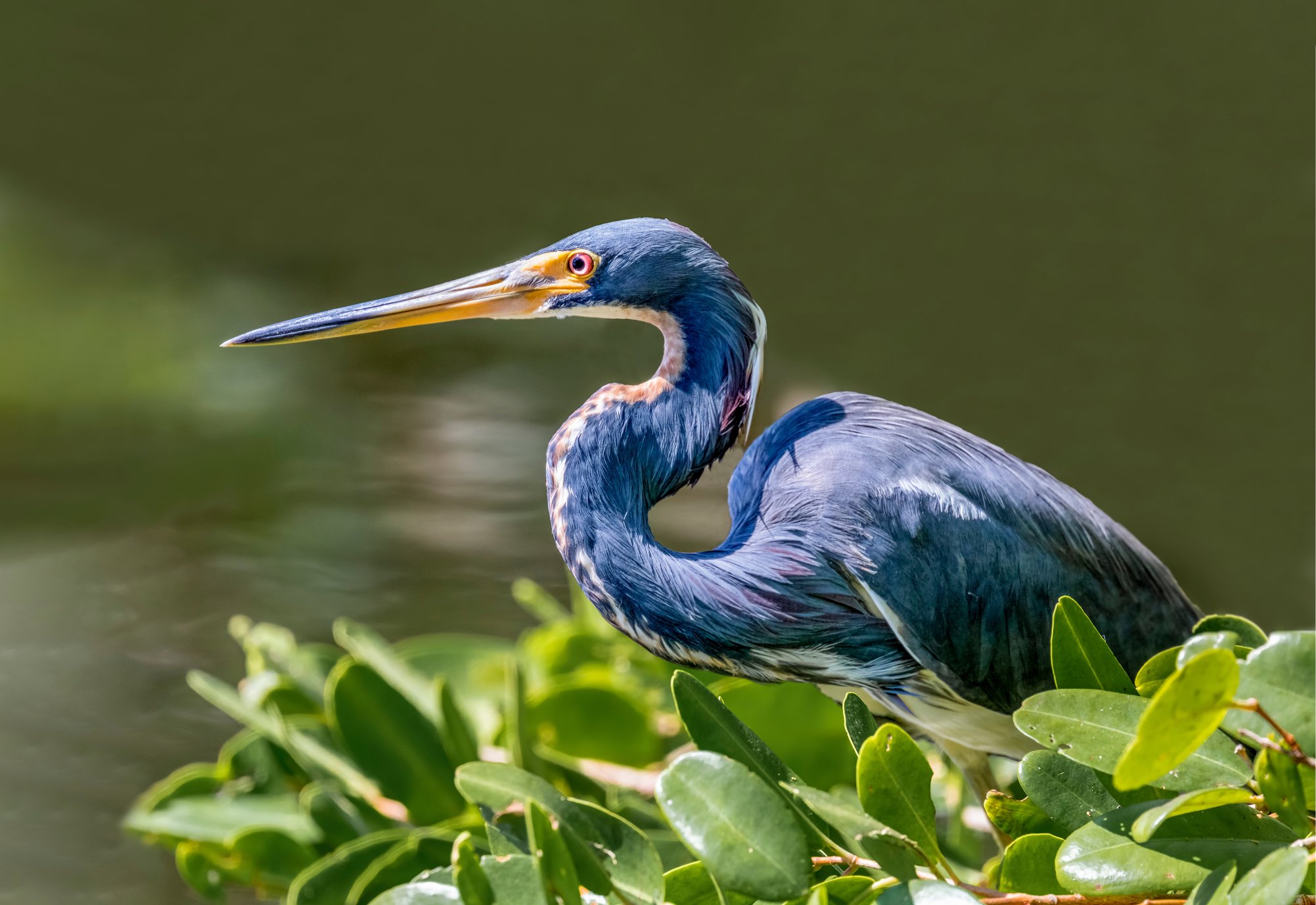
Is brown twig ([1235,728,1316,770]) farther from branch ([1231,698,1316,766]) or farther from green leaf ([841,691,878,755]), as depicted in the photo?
green leaf ([841,691,878,755])

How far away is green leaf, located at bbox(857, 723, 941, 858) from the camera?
1.76 ft

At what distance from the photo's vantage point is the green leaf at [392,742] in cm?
106

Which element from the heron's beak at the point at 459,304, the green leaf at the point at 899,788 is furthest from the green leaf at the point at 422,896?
the heron's beak at the point at 459,304

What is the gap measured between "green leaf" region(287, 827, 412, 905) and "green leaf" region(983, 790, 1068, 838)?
1.72ft

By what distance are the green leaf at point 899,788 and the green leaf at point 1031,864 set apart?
53 millimetres

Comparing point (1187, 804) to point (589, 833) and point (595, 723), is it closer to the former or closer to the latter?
point (589, 833)

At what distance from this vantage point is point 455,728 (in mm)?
1019

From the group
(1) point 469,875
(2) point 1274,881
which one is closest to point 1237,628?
(2) point 1274,881

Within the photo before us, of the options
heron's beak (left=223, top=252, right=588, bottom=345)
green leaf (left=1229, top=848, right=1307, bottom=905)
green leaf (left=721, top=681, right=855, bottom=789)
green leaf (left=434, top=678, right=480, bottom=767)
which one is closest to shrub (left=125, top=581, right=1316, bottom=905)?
green leaf (left=1229, top=848, right=1307, bottom=905)

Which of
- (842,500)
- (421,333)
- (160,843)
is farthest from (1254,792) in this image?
(421,333)

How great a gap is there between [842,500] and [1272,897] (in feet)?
1.60

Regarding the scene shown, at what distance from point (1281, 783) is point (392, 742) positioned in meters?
0.79

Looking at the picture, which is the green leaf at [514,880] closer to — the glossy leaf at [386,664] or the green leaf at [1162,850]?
the green leaf at [1162,850]

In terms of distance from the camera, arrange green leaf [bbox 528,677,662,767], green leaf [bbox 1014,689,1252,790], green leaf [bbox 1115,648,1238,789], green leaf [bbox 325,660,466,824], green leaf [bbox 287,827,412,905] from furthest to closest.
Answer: green leaf [bbox 528,677,662,767] → green leaf [bbox 325,660,466,824] → green leaf [bbox 287,827,412,905] → green leaf [bbox 1014,689,1252,790] → green leaf [bbox 1115,648,1238,789]
